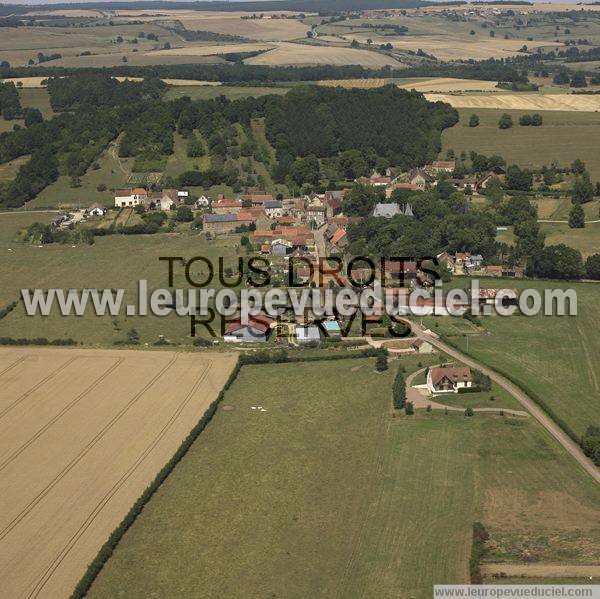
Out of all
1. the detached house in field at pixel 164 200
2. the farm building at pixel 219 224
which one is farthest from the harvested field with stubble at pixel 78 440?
the detached house in field at pixel 164 200

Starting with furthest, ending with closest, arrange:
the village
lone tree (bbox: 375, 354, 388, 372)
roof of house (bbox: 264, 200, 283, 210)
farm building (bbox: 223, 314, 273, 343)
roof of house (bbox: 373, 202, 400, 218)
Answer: roof of house (bbox: 264, 200, 283, 210)
roof of house (bbox: 373, 202, 400, 218)
the village
farm building (bbox: 223, 314, 273, 343)
lone tree (bbox: 375, 354, 388, 372)

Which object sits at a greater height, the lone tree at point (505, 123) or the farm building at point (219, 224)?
the lone tree at point (505, 123)

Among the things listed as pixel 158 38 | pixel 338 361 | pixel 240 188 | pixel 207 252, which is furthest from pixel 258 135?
pixel 158 38

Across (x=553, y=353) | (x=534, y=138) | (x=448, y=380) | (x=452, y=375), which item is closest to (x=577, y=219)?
(x=534, y=138)

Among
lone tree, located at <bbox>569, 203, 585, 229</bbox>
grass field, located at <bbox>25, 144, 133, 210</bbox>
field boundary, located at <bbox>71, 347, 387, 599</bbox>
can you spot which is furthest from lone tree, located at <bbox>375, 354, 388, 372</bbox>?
grass field, located at <bbox>25, 144, 133, 210</bbox>

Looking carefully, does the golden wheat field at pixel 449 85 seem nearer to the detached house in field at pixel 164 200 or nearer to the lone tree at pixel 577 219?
the detached house in field at pixel 164 200

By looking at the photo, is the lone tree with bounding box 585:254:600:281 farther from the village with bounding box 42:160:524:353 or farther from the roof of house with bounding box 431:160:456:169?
the roof of house with bounding box 431:160:456:169

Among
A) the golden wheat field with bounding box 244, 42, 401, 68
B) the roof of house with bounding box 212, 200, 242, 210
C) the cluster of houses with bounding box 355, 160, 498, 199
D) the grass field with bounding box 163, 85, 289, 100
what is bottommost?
the roof of house with bounding box 212, 200, 242, 210

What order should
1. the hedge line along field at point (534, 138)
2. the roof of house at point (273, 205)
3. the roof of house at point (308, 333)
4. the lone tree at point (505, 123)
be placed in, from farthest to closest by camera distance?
the lone tree at point (505, 123)
the hedge line along field at point (534, 138)
the roof of house at point (273, 205)
the roof of house at point (308, 333)
